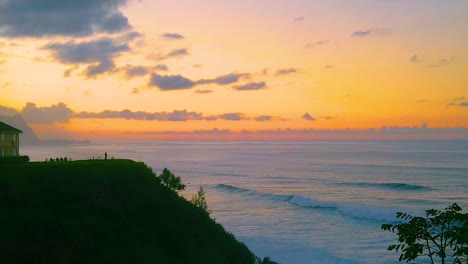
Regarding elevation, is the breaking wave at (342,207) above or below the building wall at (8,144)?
below

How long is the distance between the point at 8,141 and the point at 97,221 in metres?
20.1

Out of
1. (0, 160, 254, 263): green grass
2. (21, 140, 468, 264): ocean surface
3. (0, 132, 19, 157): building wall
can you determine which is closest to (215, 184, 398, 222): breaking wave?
(21, 140, 468, 264): ocean surface

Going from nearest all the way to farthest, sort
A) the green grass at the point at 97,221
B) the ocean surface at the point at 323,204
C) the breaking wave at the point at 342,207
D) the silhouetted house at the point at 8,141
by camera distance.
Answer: the green grass at the point at 97,221
the silhouetted house at the point at 8,141
the ocean surface at the point at 323,204
the breaking wave at the point at 342,207

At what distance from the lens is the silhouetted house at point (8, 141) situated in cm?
3806

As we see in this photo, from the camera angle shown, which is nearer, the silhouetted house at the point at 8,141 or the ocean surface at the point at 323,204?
the silhouetted house at the point at 8,141

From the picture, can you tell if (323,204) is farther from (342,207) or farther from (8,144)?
(8,144)

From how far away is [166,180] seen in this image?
44.0 m

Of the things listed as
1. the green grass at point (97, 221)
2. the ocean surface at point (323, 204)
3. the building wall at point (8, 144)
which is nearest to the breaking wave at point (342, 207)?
the ocean surface at point (323, 204)

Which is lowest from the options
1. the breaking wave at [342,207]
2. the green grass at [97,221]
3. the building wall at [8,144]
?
the breaking wave at [342,207]

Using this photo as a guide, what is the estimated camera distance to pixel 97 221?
23.0m

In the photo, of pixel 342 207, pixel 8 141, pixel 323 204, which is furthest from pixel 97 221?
pixel 323 204

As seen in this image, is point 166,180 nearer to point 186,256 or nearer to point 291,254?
point 291,254

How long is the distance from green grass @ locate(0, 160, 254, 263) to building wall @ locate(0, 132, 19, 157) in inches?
419

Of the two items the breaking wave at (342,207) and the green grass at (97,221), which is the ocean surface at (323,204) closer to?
the breaking wave at (342,207)
